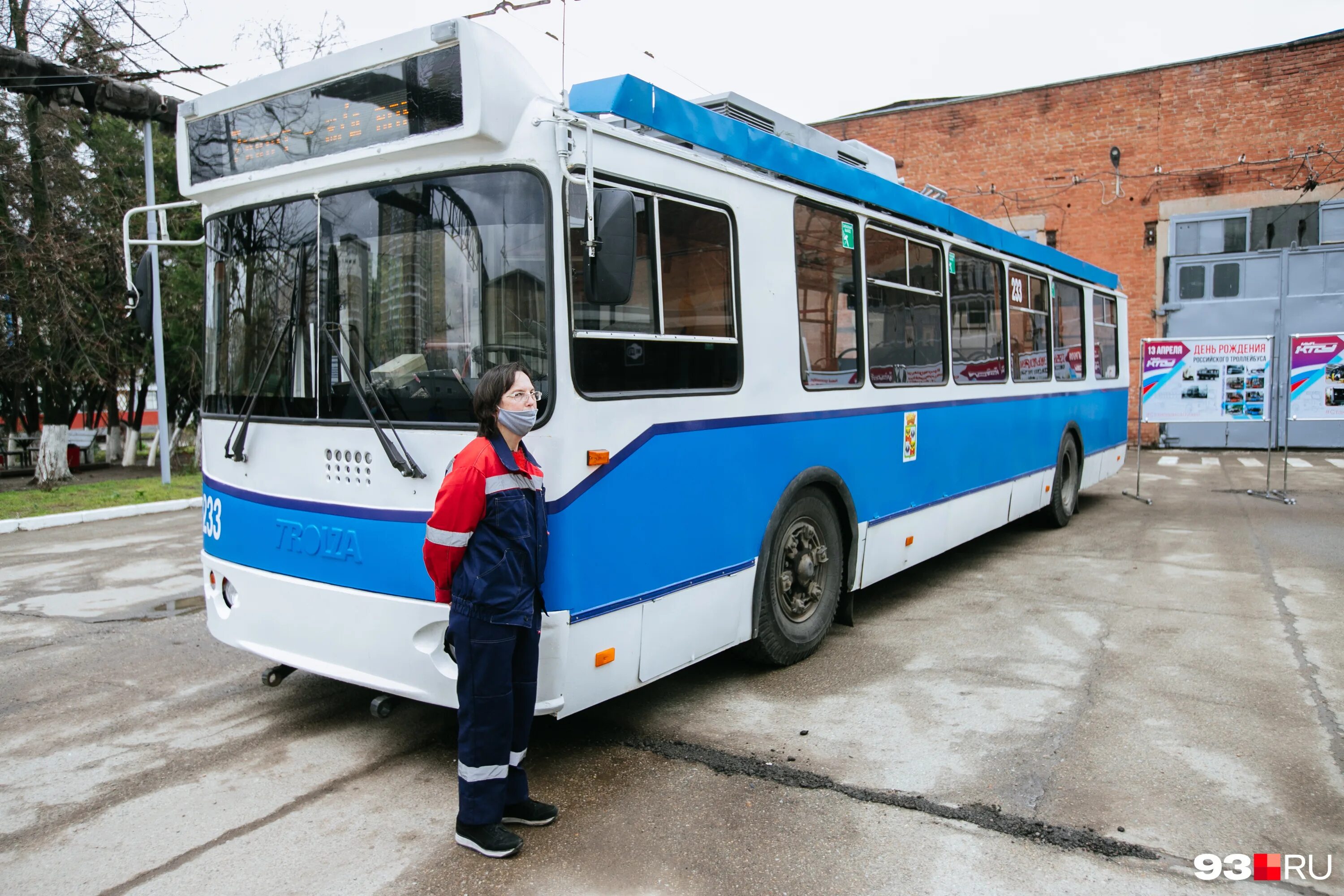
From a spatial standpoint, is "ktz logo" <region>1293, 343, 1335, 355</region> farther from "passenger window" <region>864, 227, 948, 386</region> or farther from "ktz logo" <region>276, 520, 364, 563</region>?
"ktz logo" <region>276, 520, 364, 563</region>

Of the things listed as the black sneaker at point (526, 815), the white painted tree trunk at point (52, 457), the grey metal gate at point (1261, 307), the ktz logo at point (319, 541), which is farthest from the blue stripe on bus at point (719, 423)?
the grey metal gate at point (1261, 307)

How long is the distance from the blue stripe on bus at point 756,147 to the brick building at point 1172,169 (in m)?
13.4

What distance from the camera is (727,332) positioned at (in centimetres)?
459

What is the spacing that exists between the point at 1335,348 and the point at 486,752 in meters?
13.9

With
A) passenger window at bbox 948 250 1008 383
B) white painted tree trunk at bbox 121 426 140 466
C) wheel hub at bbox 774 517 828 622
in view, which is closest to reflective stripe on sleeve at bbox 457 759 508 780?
wheel hub at bbox 774 517 828 622

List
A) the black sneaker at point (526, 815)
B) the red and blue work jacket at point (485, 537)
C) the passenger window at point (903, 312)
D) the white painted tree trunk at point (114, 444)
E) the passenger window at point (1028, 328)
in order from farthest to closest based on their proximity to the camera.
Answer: the white painted tree trunk at point (114, 444), the passenger window at point (1028, 328), the passenger window at point (903, 312), the black sneaker at point (526, 815), the red and blue work jacket at point (485, 537)

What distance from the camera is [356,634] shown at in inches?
153

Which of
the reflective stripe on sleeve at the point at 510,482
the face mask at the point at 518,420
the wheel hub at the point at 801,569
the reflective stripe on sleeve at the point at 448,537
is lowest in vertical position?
the wheel hub at the point at 801,569

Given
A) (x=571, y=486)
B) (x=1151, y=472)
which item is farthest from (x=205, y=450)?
(x=1151, y=472)

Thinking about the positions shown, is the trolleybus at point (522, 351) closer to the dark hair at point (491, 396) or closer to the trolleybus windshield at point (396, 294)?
the trolleybus windshield at point (396, 294)

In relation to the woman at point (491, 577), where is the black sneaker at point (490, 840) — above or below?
below

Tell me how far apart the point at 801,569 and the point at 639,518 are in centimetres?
163

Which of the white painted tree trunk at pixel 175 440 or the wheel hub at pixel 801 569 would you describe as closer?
the wheel hub at pixel 801 569

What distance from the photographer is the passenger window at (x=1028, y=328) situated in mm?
8523
